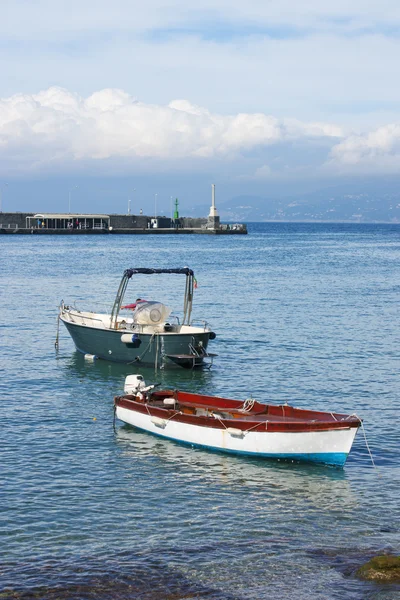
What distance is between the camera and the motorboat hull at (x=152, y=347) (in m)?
35.9

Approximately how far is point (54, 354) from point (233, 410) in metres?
17.1

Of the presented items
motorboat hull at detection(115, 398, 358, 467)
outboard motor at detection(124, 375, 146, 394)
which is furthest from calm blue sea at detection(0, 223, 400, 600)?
outboard motor at detection(124, 375, 146, 394)

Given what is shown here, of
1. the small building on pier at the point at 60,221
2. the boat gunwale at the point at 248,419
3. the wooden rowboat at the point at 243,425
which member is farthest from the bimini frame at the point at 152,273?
the small building on pier at the point at 60,221

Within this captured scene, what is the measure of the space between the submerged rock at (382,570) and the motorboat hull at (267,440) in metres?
6.26

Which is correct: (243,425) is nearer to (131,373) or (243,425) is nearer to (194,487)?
(194,487)

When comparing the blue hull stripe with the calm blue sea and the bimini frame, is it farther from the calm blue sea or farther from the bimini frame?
the bimini frame

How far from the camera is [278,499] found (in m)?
20.6

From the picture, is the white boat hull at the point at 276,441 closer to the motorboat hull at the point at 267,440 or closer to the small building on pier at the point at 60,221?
the motorboat hull at the point at 267,440

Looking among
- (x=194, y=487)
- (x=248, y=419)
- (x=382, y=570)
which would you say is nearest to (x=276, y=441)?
(x=248, y=419)

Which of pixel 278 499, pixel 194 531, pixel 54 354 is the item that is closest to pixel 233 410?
pixel 278 499

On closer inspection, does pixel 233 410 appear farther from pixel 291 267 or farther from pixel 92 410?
pixel 291 267

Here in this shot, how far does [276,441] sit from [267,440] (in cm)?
27

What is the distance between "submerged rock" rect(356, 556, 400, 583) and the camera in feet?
50.9

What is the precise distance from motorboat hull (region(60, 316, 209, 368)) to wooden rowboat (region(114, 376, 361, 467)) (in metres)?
8.31
